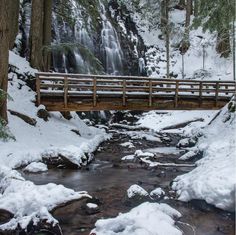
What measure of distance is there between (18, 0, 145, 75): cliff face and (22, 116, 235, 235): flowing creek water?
5.75 m

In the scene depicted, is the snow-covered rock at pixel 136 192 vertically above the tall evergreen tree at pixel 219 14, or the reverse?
the tall evergreen tree at pixel 219 14

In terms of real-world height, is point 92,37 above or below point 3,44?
above

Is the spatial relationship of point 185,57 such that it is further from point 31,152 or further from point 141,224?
point 141,224

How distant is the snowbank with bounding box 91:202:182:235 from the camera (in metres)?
5.47

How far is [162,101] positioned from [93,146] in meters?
4.52

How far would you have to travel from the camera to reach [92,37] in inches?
952

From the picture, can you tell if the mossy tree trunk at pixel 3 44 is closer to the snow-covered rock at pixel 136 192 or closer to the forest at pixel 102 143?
the forest at pixel 102 143

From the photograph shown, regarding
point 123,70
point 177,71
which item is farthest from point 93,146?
point 177,71

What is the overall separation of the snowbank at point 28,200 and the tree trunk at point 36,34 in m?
9.09

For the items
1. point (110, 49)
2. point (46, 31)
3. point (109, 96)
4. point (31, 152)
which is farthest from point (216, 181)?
point (110, 49)

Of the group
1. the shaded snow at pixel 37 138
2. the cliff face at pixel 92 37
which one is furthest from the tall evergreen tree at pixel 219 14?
the shaded snow at pixel 37 138

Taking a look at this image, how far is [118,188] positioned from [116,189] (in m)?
0.10

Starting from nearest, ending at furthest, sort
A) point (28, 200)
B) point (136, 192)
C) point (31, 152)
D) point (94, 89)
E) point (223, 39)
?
point (28, 200)
point (136, 192)
point (31, 152)
point (223, 39)
point (94, 89)

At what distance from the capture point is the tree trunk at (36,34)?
50.9 ft
